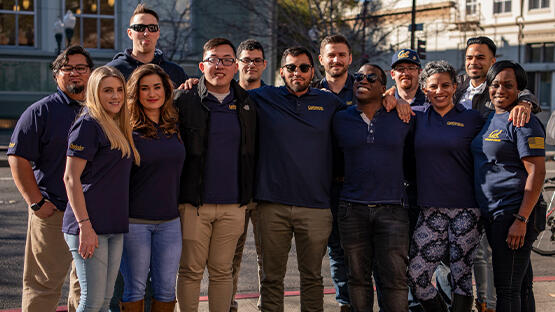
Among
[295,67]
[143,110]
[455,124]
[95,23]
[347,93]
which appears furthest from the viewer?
[95,23]

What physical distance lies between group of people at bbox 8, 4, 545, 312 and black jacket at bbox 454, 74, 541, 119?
0.07 feet

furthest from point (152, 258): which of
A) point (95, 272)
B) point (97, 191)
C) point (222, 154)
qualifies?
point (222, 154)

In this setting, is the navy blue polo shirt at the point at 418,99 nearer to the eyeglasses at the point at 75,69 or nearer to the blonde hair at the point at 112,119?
the blonde hair at the point at 112,119

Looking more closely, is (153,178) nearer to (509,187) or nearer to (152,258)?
(152,258)

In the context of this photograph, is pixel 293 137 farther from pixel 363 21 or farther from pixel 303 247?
pixel 363 21

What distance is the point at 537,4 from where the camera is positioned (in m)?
32.4

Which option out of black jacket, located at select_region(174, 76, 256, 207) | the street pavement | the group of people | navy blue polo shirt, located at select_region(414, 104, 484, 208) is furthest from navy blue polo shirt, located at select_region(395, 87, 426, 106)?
the street pavement

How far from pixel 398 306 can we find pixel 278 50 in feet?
72.3

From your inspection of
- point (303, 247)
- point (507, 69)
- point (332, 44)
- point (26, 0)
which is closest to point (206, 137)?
point (303, 247)

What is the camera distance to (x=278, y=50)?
25469mm

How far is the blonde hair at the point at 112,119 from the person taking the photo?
11.7 feet

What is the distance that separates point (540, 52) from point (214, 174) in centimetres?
3281

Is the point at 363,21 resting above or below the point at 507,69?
above

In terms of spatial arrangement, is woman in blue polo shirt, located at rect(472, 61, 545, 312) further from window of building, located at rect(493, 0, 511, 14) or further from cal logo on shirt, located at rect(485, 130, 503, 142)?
window of building, located at rect(493, 0, 511, 14)
